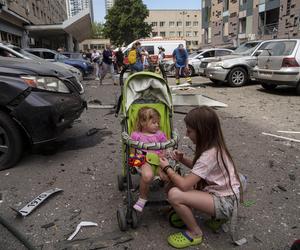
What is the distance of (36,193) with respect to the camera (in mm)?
3475

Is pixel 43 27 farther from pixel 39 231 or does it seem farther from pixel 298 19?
pixel 39 231

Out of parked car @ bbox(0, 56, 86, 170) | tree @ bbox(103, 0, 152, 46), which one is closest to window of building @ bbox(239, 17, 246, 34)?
tree @ bbox(103, 0, 152, 46)

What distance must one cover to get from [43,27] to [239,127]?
2711 cm

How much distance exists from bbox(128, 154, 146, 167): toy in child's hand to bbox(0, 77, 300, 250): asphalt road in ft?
1.41

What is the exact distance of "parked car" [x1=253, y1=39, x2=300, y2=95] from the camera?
8.98 meters

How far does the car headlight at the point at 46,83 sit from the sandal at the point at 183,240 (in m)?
2.63

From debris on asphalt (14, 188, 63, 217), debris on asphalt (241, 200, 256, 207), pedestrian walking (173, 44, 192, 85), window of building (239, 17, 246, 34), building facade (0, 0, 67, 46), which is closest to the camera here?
debris on asphalt (14, 188, 63, 217)

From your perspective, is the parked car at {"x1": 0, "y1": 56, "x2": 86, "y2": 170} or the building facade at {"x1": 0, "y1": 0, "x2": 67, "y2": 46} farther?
the building facade at {"x1": 0, "y1": 0, "x2": 67, "y2": 46}

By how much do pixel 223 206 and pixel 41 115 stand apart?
8.36ft

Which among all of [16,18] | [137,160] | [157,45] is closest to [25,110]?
[137,160]

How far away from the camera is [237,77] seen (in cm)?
1192

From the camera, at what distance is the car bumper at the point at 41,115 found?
381 cm

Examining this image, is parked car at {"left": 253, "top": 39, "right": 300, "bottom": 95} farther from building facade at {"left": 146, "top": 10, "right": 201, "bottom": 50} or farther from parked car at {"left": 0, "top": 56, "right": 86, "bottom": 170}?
building facade at {"left": 146, "top": 10, "right": 201, "bottom": 50}

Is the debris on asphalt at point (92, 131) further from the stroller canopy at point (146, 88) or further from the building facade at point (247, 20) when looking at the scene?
the building facade at point (247, 20)
